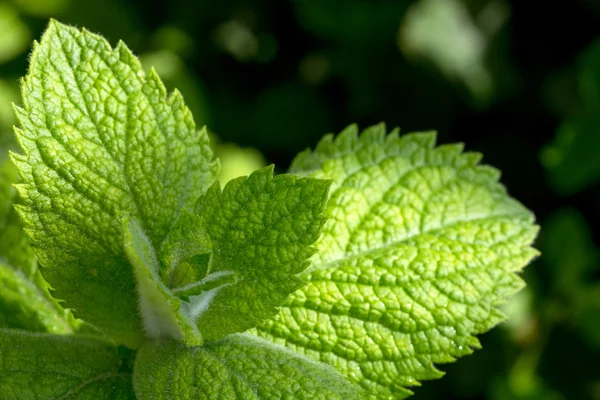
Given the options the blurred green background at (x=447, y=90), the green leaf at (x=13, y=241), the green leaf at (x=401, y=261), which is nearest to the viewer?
the green leaf at (x=401, y=261)

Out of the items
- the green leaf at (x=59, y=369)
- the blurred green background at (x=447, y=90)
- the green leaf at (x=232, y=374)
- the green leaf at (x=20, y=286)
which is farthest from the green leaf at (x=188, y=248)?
the blurred green background at (x=447, y=90)

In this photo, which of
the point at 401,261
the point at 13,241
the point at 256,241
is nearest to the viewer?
the point at 256,241

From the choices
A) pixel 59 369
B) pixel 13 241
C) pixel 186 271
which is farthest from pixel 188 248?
pixel 13 241

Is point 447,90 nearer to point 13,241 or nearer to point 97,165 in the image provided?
point 13,241

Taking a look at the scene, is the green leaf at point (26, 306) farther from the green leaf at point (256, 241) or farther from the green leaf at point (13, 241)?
the green leaf at point (256, 241)

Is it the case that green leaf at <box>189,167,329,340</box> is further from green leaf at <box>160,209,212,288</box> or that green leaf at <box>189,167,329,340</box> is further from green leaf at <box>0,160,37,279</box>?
green leaf at <box>0,160,37,279</box>

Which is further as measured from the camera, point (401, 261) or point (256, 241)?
point (401, 261)

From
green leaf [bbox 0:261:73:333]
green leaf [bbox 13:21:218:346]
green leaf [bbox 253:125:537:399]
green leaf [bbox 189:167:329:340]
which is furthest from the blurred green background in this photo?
green leaf [bbox 189:167:329:340]
